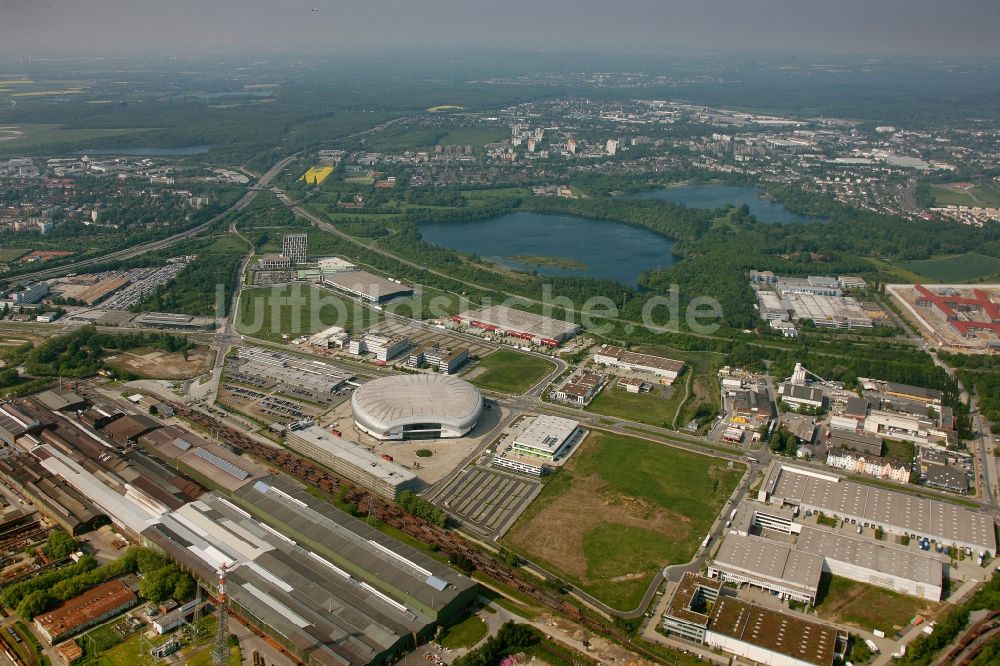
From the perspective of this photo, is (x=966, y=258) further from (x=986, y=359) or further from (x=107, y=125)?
(x=107, y=125)

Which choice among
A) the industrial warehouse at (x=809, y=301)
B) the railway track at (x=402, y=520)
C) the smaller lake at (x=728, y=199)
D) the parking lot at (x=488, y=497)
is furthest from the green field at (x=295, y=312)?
the smaller lake at (x=728, y=199)

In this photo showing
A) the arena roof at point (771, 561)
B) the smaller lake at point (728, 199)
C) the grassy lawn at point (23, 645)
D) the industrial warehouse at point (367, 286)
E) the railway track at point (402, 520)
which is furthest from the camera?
the smaller lake at point (728, 199)

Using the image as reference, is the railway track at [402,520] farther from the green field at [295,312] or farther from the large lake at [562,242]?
the large lake at [562,242]

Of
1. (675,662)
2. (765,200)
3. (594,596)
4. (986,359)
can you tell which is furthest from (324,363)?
(765,200)

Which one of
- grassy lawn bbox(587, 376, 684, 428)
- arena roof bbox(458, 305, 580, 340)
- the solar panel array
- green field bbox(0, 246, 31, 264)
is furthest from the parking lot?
green field bbox(0, 246, 31, 264)

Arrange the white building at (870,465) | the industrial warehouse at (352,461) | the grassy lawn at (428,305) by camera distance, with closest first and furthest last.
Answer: the industrial warehouse at (352,461) < the white building at (870,465) < the grassy lawn at (428,305)

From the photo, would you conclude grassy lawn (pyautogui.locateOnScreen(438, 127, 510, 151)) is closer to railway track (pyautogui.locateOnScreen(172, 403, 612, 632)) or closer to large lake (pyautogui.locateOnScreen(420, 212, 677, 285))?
large lake (pyautogui.locateOnScreen(420, 212, 677, 285))

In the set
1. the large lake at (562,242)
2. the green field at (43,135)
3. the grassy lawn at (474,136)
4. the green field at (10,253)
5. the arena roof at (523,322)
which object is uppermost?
the green field at (43,135)

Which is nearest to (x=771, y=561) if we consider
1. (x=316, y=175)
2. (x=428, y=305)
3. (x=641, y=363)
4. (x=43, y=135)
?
(x=641, y=363)
